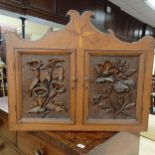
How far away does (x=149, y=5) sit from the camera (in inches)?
99.2

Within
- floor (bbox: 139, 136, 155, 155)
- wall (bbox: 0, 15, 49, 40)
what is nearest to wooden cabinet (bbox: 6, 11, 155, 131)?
wall (bbox: 0, 15, 49, 40)

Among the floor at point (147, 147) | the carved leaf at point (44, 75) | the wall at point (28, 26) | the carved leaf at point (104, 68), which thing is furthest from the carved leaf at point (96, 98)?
the floor at point (147, 147)

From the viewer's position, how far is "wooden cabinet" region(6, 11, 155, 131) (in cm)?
71

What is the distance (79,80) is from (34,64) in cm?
20

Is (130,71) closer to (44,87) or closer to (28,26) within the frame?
(44,87)

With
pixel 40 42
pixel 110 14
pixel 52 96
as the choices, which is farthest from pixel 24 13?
pixel 110 14

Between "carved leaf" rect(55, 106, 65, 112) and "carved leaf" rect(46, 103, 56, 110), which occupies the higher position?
"carved leaf" rect(46, 103, 56, 110)

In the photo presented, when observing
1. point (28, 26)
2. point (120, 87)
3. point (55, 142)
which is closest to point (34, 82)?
point (55, 142)

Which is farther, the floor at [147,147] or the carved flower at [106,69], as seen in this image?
the floor at [147,147]

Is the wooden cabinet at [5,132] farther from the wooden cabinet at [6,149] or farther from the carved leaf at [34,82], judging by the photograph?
the carved leaf at [34,82]

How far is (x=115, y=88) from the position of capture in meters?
0.73

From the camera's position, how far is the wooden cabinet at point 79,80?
27.8 inches

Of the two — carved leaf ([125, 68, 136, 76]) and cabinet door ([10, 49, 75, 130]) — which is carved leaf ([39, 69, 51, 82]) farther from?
carved leaf ([125, 68, 136, 76])

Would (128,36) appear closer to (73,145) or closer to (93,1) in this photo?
(93,1)
